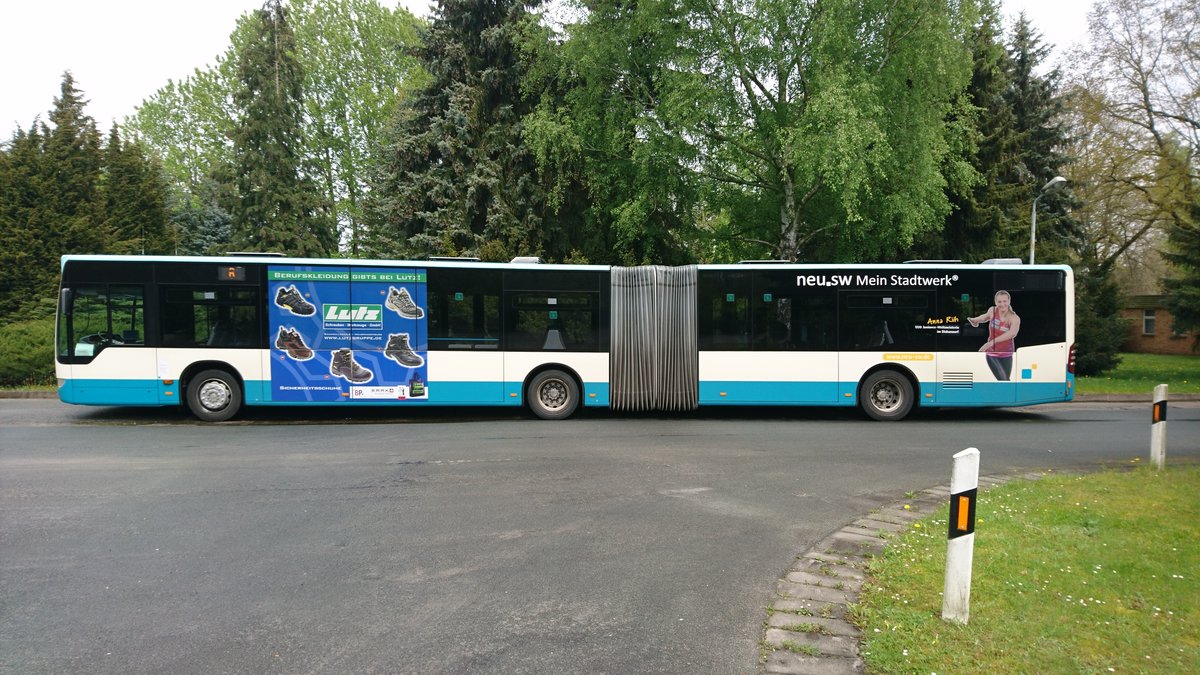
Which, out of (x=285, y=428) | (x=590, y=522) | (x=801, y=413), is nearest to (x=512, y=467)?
(x=590, y=522)

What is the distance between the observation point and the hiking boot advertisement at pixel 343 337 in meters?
13.7

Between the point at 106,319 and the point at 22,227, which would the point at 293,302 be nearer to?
the point at 106,319

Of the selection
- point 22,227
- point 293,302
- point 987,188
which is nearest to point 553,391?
point 293,302

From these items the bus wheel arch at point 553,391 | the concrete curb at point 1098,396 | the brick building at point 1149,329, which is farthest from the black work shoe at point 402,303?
the brick building at point 1149,329

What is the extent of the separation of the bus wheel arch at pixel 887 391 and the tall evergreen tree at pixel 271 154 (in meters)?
27.8

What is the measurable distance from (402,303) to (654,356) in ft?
15.9

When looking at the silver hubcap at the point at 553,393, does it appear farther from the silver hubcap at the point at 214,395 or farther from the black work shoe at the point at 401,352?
the silver hubcap at the point at 214,395

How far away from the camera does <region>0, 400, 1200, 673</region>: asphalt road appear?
4.13 meters

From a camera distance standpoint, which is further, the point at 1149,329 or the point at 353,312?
the point at 1149,329

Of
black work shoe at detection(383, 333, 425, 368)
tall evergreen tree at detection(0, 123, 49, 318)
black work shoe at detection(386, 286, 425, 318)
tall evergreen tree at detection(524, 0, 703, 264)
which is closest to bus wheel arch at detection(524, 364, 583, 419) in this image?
black work shoe at detection(383, 333, 425, 368)

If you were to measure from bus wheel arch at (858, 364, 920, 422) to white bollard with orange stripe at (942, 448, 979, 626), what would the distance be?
10.5 meters

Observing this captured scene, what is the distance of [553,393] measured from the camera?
46.8ft

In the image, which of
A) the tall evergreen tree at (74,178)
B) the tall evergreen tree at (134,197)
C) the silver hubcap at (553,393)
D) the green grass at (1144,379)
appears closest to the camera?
the silver hubcap at (553,393)

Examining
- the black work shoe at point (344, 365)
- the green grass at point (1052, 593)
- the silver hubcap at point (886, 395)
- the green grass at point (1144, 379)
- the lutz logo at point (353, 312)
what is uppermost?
the lutz logo at point (353, 312)
